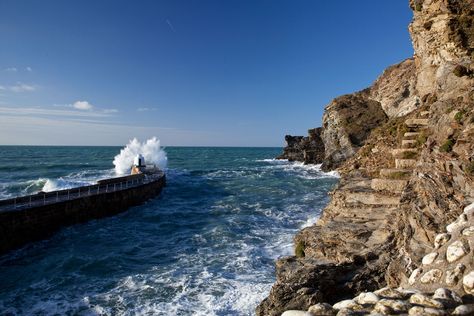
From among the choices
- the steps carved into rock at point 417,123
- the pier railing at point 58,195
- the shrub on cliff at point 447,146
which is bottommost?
the pier railing at point 58,195

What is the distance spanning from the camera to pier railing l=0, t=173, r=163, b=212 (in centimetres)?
2459

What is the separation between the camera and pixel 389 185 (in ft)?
48.6

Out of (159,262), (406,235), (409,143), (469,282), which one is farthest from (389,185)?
(159,262)

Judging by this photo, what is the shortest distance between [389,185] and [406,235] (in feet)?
16.9

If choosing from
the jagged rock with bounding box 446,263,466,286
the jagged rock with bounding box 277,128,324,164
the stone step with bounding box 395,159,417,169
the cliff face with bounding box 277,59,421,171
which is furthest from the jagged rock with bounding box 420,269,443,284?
the jagged rock with bounding box 277,128,324,164

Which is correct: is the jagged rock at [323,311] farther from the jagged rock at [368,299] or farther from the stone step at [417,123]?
the stone step at [417,123]

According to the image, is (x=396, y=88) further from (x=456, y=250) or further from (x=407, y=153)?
(x=456, y=250)

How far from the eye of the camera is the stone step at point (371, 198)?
14.4 m

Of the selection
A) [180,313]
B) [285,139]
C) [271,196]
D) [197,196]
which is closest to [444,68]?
[180,313]

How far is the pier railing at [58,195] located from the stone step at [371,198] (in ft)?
73.6

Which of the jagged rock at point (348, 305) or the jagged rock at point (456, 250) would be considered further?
the jagged rock at point (456, 250)

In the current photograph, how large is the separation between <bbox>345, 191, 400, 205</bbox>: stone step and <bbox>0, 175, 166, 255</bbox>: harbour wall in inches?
824

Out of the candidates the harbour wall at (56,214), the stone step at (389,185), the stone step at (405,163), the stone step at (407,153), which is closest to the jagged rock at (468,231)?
the stone step at (389,185)

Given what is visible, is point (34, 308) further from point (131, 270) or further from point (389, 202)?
point (389, 202)
